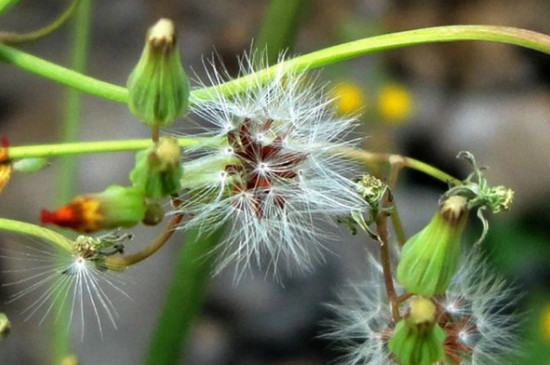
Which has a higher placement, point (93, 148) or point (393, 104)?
point (393, 104)

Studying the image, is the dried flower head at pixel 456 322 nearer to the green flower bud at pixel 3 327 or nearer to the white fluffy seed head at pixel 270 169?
the white fluffy seed head at pixel 270 169

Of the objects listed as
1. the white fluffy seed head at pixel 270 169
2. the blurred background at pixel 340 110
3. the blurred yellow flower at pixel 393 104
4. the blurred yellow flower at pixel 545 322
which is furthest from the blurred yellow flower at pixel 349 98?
the white fluffy seed head at pixel 270 169

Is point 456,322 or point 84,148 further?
A: point 456,322

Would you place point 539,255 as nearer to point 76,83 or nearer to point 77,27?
point 77,27

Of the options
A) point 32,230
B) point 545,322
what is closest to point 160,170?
point 32,230

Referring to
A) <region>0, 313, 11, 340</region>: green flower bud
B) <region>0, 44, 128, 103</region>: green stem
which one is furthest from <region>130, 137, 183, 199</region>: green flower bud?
<region>0, 313, 11, 340</region>: green flower bud

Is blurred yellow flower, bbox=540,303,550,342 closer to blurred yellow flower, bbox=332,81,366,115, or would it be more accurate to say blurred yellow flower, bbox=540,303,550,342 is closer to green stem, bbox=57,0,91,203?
blurred yellow flower, bbox=332,81,366,115

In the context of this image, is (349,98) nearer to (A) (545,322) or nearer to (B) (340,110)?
(B) (340,110)
